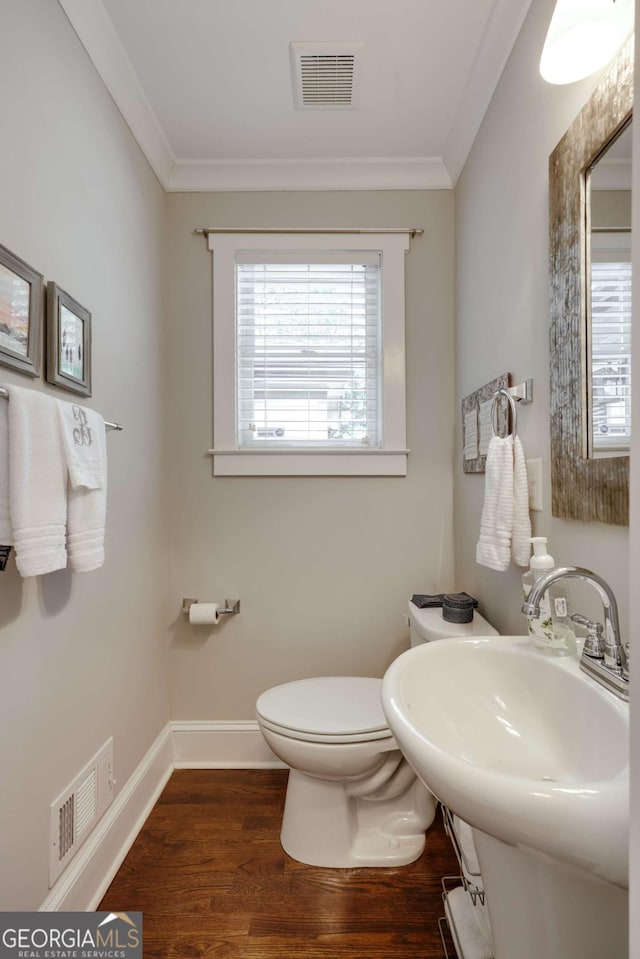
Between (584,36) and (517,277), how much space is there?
547 millimetres

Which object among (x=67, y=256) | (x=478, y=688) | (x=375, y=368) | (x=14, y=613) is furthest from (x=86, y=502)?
(x=375, y=368)

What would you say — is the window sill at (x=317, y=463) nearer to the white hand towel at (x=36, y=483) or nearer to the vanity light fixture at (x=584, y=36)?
the white hand towel at (x=36, y=483)

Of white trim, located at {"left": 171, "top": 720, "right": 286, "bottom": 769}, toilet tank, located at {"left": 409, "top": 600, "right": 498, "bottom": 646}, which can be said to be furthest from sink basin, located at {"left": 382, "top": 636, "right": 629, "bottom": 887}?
white trim, located at {"left": 171, "top": 720, "right": 286, "bottom": 769}

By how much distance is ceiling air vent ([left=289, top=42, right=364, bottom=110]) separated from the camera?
147 cm

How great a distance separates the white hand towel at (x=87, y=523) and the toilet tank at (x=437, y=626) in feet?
3.24

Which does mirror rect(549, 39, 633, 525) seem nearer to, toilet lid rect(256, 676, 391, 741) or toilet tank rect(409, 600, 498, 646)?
toilet tank rect(409, 600, 498, 646)

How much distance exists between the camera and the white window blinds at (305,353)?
2.05 m

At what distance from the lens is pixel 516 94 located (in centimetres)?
136

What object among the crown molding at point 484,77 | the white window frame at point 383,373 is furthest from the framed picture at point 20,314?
the crown molding at point 484,77

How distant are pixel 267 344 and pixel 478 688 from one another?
1.55 m

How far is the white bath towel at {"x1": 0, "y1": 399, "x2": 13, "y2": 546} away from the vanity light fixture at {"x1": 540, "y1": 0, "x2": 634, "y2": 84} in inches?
50.0

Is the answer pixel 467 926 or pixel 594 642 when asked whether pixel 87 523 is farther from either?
pixel 467 926

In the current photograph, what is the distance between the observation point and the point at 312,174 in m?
1.98

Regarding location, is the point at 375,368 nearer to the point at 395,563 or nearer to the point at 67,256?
the point at 395,563
